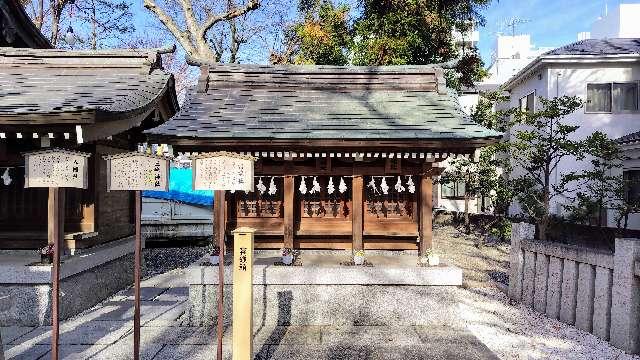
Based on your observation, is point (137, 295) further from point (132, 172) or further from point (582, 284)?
point (582, 284)

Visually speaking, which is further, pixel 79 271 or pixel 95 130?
pixel 79 271

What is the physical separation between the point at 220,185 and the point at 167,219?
13069 mm

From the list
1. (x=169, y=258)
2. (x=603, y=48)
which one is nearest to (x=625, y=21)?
(x=603, y=48)

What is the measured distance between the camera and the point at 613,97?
18.7m

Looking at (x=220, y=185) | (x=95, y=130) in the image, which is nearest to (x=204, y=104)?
(x=95, y=130)

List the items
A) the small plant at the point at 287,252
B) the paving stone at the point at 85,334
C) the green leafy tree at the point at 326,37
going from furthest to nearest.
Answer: the green leafy tree at the point at 326,37 → the small plant at the point at 287,252 → the paving stone at the point at 85,334

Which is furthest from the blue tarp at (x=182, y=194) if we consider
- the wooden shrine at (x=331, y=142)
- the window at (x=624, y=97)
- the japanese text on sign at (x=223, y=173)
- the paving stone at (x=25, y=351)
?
the window at (x=624, y=97)

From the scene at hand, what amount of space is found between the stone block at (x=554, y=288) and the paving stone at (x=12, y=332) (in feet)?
34.3

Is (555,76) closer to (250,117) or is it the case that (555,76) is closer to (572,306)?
(572,306)

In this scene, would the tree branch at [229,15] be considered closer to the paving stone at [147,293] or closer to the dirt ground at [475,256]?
the dirt ground at [475,256]

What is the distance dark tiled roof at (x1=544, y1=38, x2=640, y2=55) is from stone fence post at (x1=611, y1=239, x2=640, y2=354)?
15141 mm

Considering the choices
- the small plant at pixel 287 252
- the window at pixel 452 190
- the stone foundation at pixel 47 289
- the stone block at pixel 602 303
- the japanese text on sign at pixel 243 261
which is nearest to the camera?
the japanese text on sign at pixel 243 261

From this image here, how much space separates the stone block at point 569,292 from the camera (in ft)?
26.8

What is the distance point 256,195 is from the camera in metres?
9.91
